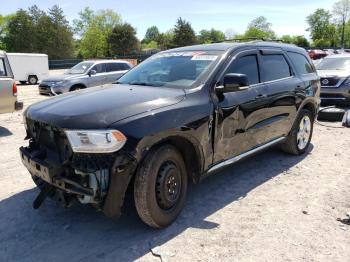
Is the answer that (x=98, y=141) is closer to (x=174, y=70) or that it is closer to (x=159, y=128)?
(x=159, y=128)

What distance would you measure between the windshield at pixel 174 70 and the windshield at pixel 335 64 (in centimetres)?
839

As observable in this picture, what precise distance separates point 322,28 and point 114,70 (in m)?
94.0

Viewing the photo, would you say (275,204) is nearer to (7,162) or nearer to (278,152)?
(278,152)

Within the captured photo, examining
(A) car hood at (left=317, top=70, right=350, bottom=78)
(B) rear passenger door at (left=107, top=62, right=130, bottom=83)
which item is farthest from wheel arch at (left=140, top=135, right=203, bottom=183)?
(B) rear passenger door at (left=107, top=62, right=130, bottom=83)

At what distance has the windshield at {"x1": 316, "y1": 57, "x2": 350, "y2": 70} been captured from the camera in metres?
11.4

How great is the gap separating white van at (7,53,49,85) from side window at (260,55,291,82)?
868 inches

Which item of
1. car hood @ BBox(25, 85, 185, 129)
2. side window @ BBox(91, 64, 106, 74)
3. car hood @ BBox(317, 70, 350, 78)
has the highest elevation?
side window @ BBox(91, 64, 106, 74)

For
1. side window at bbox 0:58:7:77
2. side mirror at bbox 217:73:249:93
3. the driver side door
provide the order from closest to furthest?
side mirror at bbox 217:73:249:93, the driver side door, side window at bbox 0:58:7:77

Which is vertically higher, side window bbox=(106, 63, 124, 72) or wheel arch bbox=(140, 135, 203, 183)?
side window bbox=(106, 63, 124, 72)

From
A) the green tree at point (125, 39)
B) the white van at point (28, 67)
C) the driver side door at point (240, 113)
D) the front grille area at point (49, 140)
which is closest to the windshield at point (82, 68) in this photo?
the driver side door at point (240, 113)

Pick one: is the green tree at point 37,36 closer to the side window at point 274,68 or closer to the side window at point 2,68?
the side window at point 2,68

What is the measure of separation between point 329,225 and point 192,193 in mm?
1595

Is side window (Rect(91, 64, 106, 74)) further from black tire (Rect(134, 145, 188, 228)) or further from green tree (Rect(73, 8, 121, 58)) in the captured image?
green tree (Rect(73, 8, 121, 58))

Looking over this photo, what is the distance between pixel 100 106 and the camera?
11.0ft
